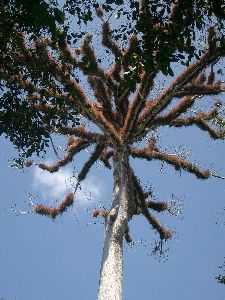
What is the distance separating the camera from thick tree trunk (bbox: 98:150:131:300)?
764 centimetres

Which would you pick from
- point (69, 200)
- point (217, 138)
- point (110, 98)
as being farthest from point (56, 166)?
point (217, 138)

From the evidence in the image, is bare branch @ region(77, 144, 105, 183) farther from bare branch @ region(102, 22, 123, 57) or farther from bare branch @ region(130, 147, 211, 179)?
bare branch @ region(102, 22, 123, 57)

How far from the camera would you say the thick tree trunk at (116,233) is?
25.1 ft

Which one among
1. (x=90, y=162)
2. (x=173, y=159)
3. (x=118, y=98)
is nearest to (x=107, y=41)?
(x=118, y=98)

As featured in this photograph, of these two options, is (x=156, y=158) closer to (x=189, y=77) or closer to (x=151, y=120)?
(x=151, y=120)

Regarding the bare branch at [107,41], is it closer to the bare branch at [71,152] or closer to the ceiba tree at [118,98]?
the ceiba tree at [118,98]

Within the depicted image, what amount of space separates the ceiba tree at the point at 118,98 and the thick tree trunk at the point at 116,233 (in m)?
0.02

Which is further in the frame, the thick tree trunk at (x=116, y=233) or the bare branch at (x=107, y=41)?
the bare branch at (x=107, y=41)

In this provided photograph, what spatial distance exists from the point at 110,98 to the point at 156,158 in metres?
2.74

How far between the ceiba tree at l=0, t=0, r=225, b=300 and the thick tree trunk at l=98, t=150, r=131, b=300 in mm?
24

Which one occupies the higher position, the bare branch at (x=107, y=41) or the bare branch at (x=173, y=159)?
the bare branch at (x=107, y=41)

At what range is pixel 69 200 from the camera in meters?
13.0

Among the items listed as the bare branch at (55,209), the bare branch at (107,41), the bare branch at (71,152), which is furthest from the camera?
the bare branch at (71,152)

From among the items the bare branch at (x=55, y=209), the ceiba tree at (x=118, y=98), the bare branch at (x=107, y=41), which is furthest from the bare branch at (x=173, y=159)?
the bare branch at (x=107, y=41)
